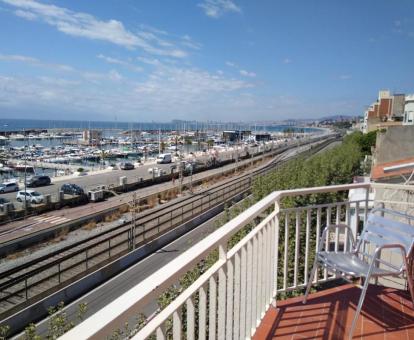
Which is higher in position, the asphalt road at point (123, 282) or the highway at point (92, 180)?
the highway at point (92, 180)

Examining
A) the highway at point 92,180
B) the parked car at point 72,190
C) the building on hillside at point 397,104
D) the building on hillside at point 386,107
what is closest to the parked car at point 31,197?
the parked car at point 72,190

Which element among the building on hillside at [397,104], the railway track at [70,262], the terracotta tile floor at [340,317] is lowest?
the railway track at [70,262]

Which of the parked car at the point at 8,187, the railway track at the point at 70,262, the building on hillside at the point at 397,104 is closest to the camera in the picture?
the railway track at the point at 70,262

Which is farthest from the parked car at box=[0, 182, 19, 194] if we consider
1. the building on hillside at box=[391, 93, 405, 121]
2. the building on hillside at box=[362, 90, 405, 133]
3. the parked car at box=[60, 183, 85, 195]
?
the building on hillside at box=[391, 93, 405, 121]

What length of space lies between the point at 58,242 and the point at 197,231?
9182mm

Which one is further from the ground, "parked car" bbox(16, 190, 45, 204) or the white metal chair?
the white metal chair

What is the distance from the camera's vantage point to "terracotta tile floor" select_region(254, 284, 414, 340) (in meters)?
2.43

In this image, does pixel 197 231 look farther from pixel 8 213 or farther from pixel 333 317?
pixel 333 317

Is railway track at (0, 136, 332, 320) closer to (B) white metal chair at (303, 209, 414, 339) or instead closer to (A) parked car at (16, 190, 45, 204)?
(A) parked car at (16, 190, 45, 204)

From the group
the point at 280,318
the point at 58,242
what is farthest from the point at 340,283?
the point at 58,242

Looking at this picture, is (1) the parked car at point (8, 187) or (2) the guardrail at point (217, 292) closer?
(2) the guardrail at point (217, 292)

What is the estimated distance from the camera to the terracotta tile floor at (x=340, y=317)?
7.98ft

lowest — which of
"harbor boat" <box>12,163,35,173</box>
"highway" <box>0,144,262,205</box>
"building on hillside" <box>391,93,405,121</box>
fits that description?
"harbor boat" <box>12,163,35,173</box>

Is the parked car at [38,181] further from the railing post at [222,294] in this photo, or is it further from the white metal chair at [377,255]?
the railing post at [222,294]
